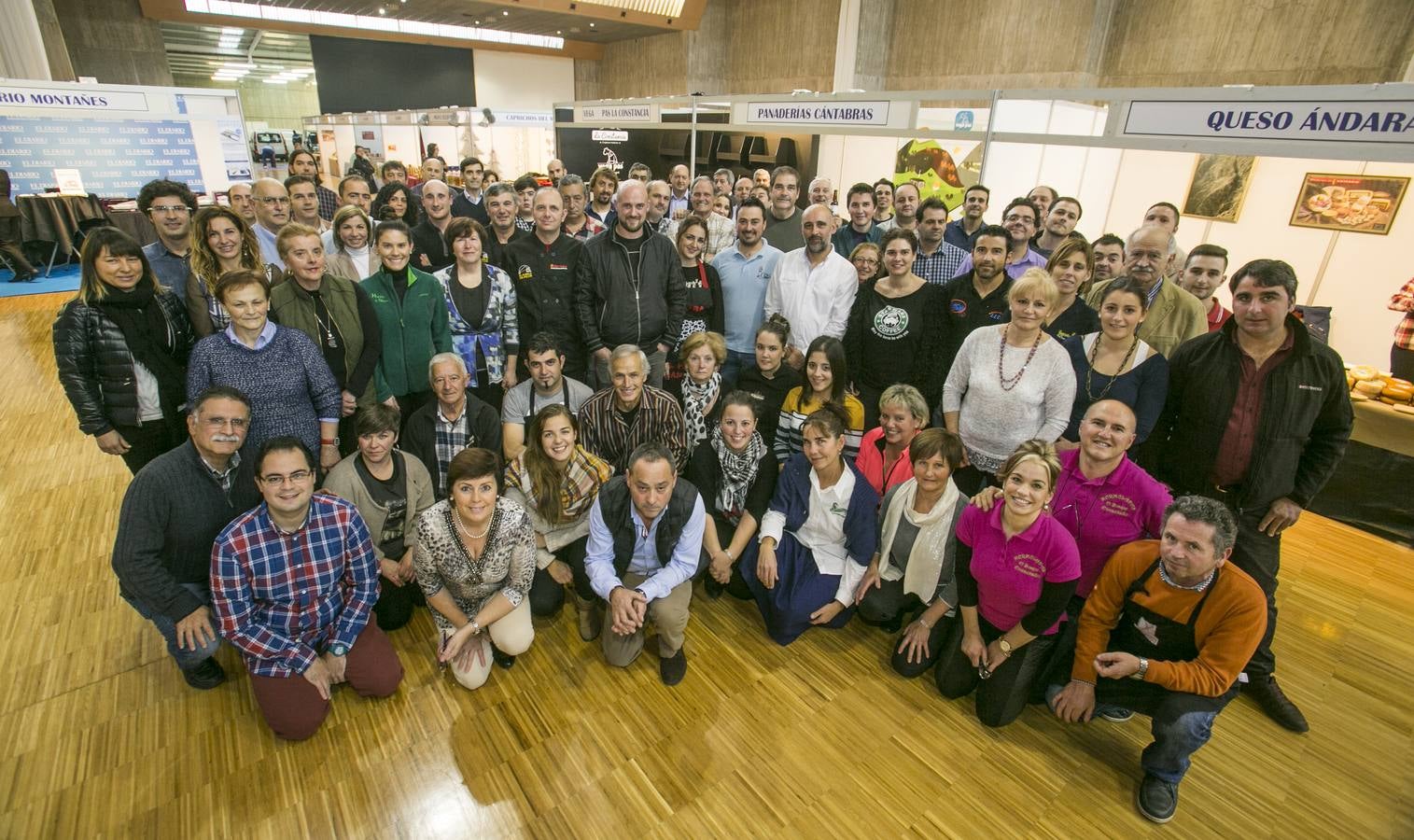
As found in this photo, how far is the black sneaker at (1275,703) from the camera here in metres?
2.55

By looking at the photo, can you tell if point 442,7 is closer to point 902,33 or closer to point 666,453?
point 902,33

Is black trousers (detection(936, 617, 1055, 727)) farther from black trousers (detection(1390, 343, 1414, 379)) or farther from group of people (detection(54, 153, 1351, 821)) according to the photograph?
black trousers (detection(1390, 343, 1414, 379))

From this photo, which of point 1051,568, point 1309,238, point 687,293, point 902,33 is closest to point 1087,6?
point 902,33

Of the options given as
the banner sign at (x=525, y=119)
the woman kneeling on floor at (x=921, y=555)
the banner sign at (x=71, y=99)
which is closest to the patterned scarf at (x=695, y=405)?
the woman kneeling on floor at (x=921, y=555)

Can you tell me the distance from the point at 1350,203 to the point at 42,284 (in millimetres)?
15249

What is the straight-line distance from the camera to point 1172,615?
222 cm

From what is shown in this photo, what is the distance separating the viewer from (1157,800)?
7.13ft

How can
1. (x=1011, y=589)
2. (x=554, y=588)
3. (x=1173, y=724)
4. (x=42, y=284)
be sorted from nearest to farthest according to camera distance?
(x=1173, y=724) → (x=1011, y=589) → (x=554, y=588) → (x=42, y=284)

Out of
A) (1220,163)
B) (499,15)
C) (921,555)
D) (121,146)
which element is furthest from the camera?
(499,15)

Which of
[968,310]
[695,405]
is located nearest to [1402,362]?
[968,310]

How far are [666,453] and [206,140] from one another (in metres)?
8.52

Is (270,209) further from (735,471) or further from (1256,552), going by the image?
(1256,552)

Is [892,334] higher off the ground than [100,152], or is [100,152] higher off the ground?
[100,152]

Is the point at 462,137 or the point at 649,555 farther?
the point at 462,137
